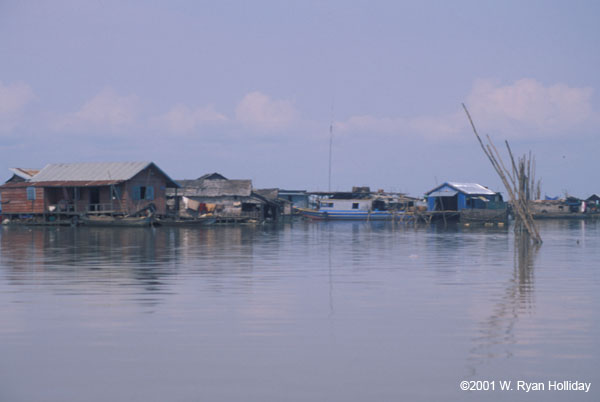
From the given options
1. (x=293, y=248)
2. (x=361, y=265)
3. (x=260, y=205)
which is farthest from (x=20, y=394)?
(x=260, y=205)

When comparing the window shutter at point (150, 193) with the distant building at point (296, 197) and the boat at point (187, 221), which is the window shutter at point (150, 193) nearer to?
the boat at point (187, 221)

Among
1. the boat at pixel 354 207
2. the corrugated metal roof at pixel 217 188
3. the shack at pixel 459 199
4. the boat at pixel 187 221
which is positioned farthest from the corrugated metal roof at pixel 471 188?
the boat at pixel 187 221

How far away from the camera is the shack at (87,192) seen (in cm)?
5012

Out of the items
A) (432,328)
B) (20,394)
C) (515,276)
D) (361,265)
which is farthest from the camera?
(361,265)

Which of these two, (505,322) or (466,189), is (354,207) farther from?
(505,322)

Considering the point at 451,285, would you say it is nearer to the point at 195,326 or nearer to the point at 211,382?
the point at 195,326

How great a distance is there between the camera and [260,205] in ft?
198

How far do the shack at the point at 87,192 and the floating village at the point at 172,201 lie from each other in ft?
0.24

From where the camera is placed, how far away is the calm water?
21.6ft

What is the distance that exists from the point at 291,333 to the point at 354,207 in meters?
63.9

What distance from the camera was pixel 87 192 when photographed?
52.1 m

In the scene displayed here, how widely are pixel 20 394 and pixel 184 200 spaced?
53983mm

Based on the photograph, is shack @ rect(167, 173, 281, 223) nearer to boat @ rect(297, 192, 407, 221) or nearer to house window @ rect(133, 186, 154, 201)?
house window @ rect(133, 186, 154, 201)

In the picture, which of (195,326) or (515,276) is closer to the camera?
(195,326)
